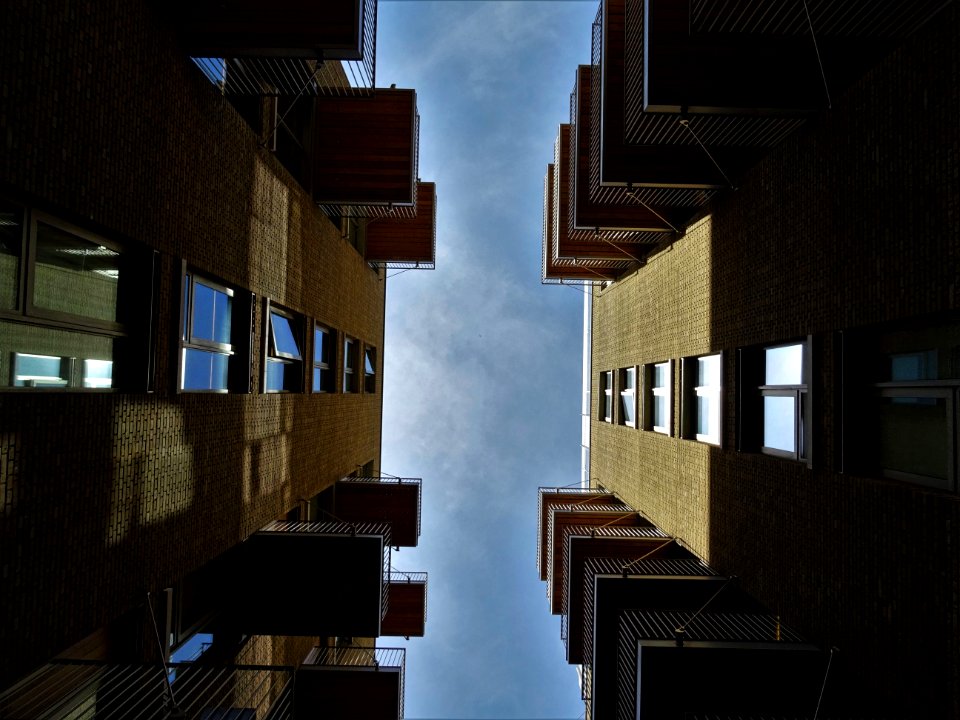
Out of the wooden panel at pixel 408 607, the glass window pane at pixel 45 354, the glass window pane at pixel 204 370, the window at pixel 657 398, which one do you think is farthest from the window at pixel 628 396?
the glass window pane at pixel 45 354

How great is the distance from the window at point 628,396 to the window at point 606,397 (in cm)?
157

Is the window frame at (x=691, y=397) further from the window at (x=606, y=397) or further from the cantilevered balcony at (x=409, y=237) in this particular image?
the cantilevered balcony at (x=409, y=237)

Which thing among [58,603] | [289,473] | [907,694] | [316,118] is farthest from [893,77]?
[316,118]

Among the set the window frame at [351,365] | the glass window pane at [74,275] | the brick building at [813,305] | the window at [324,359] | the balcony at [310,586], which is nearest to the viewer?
the glass window pane at [74,275]

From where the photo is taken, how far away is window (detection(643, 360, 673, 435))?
14.5 metres

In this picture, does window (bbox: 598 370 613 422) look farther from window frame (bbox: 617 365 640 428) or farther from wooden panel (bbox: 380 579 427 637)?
wooden panel (bbox: 380 579 427 637)

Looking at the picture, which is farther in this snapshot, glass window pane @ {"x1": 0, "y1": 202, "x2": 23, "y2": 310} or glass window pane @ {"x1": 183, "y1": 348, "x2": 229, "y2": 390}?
glass window pane @ {"x1": 183, "y1": 348, "x2": 229, "y2": 390}

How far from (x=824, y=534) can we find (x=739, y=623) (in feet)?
9.65

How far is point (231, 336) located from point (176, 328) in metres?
2.20

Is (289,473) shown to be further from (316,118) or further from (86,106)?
(316,118)

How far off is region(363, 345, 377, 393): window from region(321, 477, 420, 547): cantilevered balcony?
11.8 feet

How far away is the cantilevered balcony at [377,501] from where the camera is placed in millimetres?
18531

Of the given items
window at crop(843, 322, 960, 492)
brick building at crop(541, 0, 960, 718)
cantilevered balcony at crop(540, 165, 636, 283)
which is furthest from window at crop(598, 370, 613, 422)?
window at crop(843, 322, 960, 492)

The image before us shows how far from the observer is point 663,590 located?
11.5 metres
